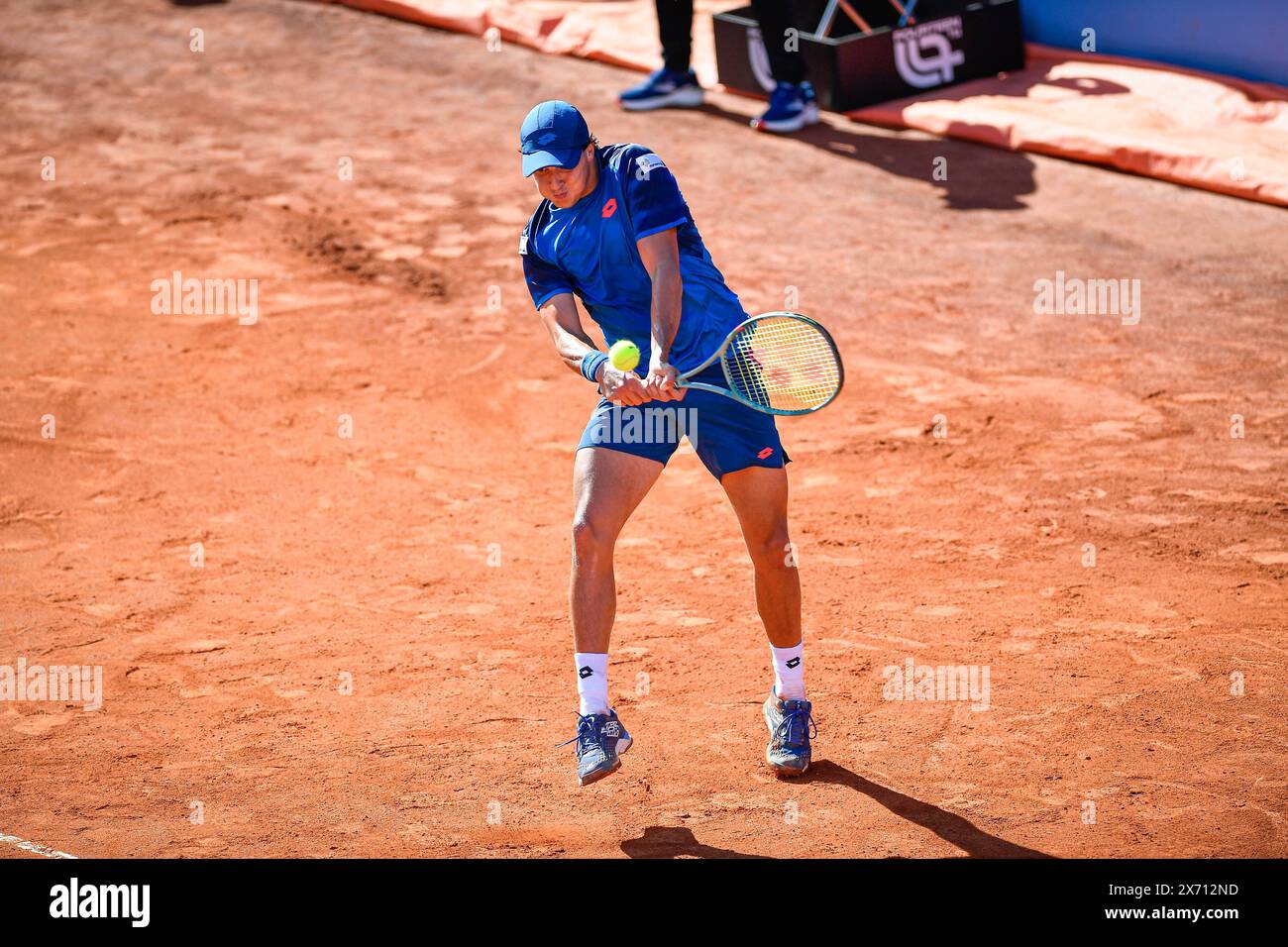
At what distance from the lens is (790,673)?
4.85 metres

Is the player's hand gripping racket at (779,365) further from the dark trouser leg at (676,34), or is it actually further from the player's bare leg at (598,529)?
the dark trouser leg at (676,34)

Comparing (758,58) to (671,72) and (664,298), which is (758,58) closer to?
(671,72)

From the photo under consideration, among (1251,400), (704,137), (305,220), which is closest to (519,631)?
(1251,400)

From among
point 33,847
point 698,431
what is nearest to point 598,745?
point 698,431

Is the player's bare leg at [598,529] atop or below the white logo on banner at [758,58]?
below

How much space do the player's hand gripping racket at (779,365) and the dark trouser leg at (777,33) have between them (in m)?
6.99

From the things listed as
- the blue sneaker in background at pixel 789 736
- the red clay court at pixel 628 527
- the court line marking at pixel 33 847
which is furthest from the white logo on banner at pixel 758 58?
the court line marking at pixel 33 847

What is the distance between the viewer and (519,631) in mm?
5836

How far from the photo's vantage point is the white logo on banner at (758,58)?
11852 mm

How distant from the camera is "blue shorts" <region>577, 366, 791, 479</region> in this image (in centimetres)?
460

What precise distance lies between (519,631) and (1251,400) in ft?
13.3

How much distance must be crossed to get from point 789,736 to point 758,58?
8.32 metres

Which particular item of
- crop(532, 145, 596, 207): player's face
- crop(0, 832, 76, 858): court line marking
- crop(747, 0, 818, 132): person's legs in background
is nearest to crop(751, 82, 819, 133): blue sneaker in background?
crop(747, 0, 818, 132): person's legs in background
